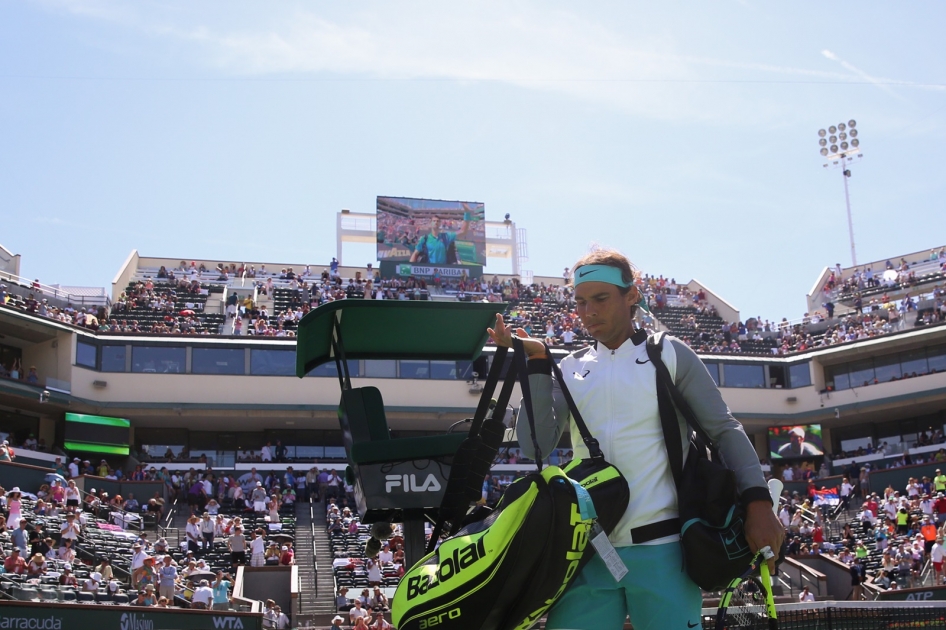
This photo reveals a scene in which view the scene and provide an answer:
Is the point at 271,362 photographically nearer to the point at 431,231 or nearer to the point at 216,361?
the point at 216,361

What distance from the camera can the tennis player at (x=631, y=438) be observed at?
316 centimetres

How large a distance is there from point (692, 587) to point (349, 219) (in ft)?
154

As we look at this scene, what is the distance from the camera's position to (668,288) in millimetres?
49125

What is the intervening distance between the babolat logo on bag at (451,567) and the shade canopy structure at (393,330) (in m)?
2.37

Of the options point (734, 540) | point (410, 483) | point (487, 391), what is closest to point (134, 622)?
point (410, 483)

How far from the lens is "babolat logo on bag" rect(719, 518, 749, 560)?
310 centimetres

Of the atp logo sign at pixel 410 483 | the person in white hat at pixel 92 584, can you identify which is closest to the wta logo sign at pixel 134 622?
the person in white hat at pixel 92 584

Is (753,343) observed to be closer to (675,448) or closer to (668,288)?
(668,288)

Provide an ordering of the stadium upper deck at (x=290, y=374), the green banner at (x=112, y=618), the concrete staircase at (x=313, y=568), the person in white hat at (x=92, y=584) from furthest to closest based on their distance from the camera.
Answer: the stadium upper deck at (x=290, y=374) → the concrete staircase at (x=313, y=568) → the person in white hat at (x=92, y=584) → the green banner at (x=112, y=618)

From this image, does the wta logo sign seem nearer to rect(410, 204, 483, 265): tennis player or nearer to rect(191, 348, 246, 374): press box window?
rect(191, 348, 246, 374): press box window

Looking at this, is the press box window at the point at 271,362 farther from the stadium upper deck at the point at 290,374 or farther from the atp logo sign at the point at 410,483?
the atp logo sign at the point at 410,483

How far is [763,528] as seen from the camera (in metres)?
3.12

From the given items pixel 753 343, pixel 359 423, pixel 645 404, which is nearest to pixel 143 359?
pixel 753 343

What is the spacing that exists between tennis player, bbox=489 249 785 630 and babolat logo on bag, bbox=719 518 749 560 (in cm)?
3
